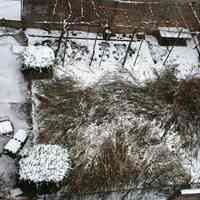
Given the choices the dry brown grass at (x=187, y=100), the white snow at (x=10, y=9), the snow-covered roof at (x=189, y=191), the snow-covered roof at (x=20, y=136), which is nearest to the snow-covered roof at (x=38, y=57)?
the white snow at (x=10, y=9)

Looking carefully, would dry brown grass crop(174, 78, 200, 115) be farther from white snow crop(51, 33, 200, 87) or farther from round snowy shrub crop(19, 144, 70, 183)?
round snowy shrub crop(19, 144, 70, 183)

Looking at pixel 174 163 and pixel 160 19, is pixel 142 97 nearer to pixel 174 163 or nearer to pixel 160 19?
pixel 174 163

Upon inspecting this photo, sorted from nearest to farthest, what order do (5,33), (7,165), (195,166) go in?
1. (7,165)
2. (195,166)
3. (5,33)

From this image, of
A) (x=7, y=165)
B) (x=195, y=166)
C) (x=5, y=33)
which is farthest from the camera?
(x=5, y=33)

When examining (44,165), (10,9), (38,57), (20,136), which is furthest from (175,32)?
(44,165)

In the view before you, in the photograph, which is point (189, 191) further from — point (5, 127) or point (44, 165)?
point (5, 127)

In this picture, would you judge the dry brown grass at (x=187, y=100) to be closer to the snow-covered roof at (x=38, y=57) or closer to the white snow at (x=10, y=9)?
the snow-covered roof at (x=38, y=57)

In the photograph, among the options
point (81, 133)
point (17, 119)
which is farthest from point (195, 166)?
point (17, 119)

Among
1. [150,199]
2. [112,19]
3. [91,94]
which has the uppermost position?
[112,19]

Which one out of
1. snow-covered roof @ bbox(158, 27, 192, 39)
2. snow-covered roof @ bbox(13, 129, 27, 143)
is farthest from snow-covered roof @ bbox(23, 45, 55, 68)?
snow-covered roof @ bbox(158, 27, 192, 39)
